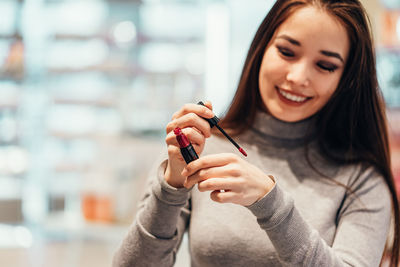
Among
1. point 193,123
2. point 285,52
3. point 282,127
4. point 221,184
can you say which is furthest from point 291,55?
point 221,184

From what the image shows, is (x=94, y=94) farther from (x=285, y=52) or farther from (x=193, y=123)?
(x=193, y=123)

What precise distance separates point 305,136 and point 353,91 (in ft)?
0.59

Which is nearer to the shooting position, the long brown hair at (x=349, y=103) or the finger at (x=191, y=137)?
the finger at (x=191, y=137)

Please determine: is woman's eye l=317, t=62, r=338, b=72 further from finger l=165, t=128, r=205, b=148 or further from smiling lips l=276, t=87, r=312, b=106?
finger l=165, t=128, r=205, b=148

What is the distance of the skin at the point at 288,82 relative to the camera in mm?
949

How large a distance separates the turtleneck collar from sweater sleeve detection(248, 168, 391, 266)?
20cm

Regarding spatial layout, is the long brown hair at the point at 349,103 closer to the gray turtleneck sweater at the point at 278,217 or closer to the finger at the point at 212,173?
the gray turtleneck sweater at the point at 278,217

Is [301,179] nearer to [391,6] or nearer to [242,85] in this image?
[242,85]

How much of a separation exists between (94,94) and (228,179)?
152 inches

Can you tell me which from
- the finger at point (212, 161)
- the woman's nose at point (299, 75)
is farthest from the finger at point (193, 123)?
the woman's nose at point (299, 75)

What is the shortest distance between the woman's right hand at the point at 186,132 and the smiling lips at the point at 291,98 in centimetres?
27

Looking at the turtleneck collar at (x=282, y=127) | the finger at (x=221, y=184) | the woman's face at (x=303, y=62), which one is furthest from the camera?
the turtleneck collar at (x=282, y=127)

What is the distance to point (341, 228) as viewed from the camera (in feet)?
3.90

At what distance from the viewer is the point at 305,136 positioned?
1.36 metres
